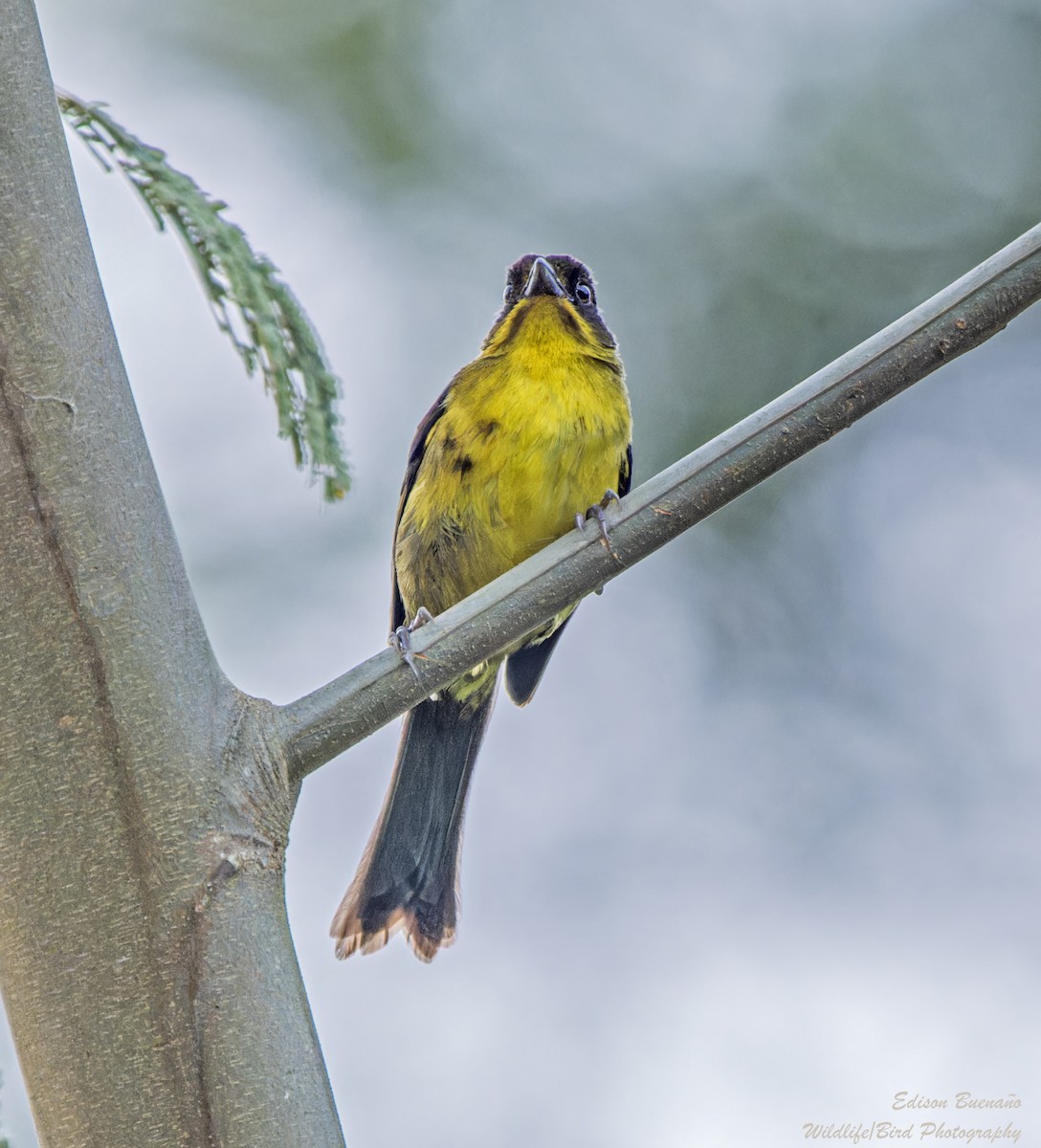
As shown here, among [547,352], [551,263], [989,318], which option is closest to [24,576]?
[989,318]

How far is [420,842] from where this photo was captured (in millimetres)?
2908

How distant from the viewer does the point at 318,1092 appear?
4.35ft

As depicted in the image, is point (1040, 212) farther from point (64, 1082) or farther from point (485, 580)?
point (64, 1082)

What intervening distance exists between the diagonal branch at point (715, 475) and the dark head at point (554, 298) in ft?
5.34

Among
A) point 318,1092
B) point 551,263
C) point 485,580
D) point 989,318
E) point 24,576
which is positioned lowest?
point 318,1092

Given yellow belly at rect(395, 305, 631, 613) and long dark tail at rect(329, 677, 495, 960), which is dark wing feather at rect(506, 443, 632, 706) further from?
yellow belly at rect(395, 305, 631, 613)

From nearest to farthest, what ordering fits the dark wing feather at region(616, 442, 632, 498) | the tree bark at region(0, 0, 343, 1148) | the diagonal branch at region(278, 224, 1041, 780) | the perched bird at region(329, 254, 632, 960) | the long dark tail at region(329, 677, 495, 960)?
the tree bark at region(0, 0, 343, 1148)
the diagonal branch at region(278, 224, 1041, 780)
the long dark tail at region(329, 677, 495, 960)
the perched bird at region(329, 254, 632, 960)
the dark wing feather at region(616, 442, 632, 498)

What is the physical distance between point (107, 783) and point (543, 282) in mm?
2395

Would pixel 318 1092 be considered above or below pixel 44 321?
below

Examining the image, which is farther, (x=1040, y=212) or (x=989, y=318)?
(x=1040, y=212)

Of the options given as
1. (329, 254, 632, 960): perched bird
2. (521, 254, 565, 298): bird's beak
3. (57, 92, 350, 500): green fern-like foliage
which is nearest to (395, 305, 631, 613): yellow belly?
(329, 254, 632, 960): perched bird

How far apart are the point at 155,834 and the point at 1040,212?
469 centimetres

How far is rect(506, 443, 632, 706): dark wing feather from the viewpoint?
11.2ft

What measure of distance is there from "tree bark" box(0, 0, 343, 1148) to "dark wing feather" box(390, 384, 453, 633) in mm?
1921
